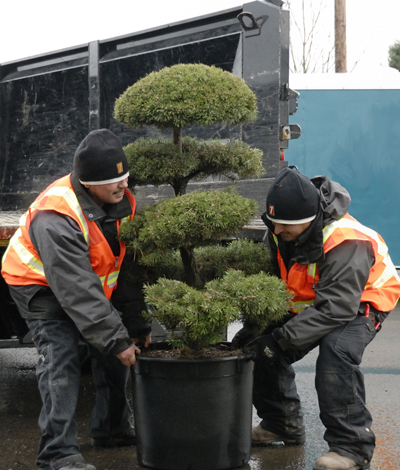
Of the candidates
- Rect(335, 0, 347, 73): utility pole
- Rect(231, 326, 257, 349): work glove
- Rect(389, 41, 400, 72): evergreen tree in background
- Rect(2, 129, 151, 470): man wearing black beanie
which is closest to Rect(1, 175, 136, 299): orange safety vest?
Rect(2, 129, 151, 470): man wearing black beanie

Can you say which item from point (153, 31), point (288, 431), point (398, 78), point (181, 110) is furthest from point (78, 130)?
point (398, 78)

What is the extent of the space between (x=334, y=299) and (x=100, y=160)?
1.26m

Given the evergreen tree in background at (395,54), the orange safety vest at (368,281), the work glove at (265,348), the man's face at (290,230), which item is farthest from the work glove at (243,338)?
the evergreen tree in background at (395,54)

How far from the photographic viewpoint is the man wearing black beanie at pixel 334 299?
2984 millimetres

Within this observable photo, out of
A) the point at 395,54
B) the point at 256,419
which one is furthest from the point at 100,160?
the point at 395,54

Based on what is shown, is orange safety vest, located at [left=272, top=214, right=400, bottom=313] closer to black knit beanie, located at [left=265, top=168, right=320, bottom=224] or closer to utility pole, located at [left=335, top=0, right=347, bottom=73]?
black knit beanie, located at [left=265, top=168, right=320, bottom=224]

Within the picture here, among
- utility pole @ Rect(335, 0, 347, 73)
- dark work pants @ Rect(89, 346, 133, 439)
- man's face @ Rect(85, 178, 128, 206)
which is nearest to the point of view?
man's face @ Rect(85, 178, 128, 206)

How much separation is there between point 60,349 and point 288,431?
1.34 meters

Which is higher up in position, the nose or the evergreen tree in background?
the evergreen tree in background

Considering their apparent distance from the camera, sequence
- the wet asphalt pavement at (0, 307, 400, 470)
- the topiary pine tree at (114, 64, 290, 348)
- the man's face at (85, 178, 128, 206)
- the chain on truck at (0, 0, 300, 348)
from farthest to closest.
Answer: the chain on truck at (0, 0, 300, 348), the wet asphalt pavement at (0, 307, 400, 470), the man's face at (85, 178, 128, 206), the topiary pine tree at (114, 64, 290, 348)

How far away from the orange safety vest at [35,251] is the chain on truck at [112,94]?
0.48m

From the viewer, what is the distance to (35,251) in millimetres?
3041

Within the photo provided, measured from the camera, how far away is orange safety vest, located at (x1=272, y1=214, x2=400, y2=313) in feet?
10.0

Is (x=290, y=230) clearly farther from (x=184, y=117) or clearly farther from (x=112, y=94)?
(x=112, y=94)
